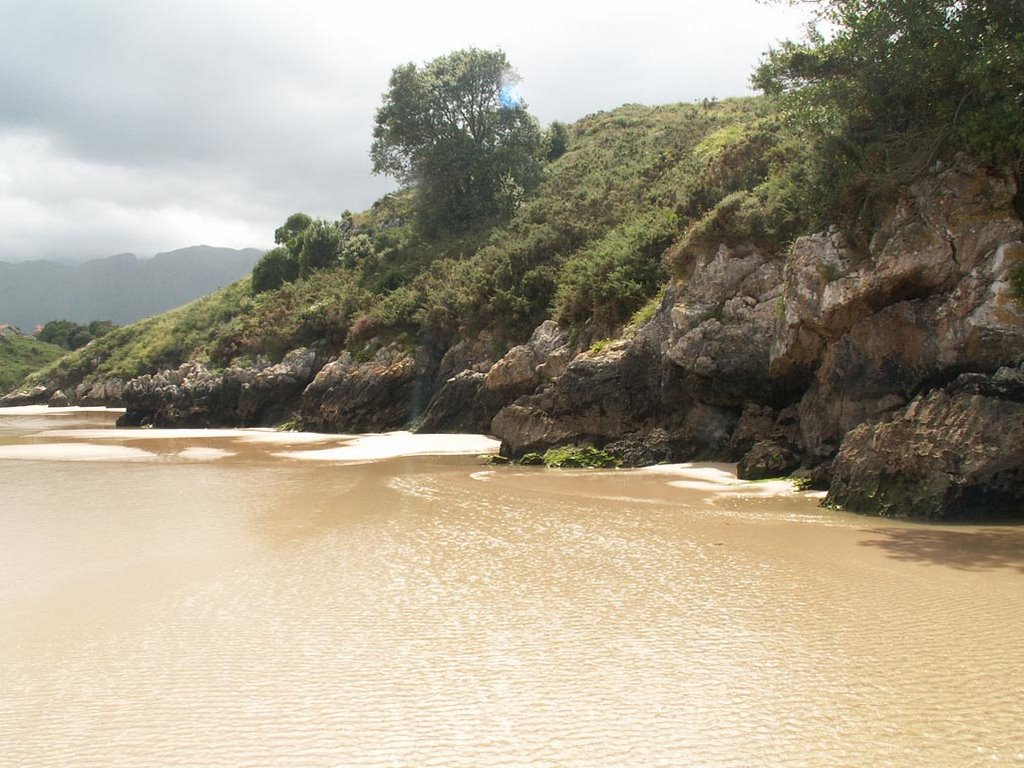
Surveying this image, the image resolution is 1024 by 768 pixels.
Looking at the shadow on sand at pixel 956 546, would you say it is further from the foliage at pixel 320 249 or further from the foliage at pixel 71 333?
the foliage at pixel 71 333

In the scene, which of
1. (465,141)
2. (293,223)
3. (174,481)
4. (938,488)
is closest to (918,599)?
(938,488)

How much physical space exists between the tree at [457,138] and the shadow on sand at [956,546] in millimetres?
32659

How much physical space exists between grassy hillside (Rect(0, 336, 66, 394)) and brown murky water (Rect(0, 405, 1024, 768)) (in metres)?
74.4

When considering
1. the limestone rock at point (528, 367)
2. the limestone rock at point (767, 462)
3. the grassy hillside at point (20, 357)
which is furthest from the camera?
the grassy hillside at point (20, 357)

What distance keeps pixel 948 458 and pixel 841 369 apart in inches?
133

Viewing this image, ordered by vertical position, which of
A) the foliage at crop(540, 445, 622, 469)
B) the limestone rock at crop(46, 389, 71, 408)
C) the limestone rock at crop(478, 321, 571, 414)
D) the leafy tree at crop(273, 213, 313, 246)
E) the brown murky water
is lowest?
the brown murky water

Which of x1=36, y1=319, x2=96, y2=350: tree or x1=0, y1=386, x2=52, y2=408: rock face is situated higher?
x1=36, y1=319, x2=96, y2=350: tree

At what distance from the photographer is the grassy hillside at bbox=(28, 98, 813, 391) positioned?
19.6m

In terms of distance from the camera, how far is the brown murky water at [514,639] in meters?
3.93

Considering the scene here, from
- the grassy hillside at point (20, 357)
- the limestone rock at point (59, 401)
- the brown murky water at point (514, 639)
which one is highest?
the grassy hillside at point (20, 357)

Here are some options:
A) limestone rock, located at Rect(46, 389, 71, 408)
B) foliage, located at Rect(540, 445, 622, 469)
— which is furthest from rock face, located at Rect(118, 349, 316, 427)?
limestone rock, located at Rect(46, 389, 71, 408)

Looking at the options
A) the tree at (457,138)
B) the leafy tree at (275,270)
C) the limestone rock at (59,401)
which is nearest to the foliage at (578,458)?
the tree at (457,138)

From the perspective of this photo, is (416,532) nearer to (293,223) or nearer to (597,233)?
(597,233)

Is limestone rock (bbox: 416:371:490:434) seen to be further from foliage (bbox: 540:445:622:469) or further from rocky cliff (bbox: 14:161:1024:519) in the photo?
foliage (bbox: 540:445:622:469)
